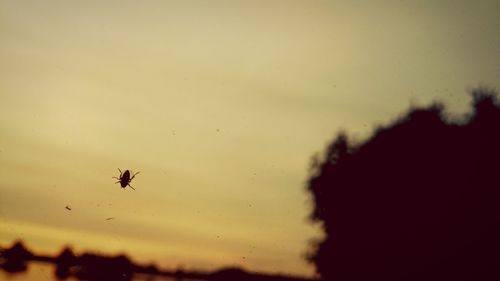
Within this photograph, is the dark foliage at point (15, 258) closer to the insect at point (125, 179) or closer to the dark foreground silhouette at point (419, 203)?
the insect at point (125, 179)

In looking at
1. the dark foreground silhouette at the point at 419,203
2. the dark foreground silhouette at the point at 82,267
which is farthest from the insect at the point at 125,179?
the dark foreground silhouette at the point at 419,203

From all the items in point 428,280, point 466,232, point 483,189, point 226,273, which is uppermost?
point 483,189

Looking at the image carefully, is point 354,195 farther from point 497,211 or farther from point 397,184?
point 497,211

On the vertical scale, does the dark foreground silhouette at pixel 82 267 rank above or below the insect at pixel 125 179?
below

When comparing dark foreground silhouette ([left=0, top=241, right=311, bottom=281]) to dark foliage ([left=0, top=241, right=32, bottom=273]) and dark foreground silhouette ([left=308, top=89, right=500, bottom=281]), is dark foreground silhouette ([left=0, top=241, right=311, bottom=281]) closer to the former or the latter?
dark foliage ([left=0, top=241, right=32, bottom=273])

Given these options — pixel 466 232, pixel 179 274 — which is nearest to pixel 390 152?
pixel 466 232

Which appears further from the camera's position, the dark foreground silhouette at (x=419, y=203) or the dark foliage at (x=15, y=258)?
the dark foreground silhouette at (x=419, y=203)

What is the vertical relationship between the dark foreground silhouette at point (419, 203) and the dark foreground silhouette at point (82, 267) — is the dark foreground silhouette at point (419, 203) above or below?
above

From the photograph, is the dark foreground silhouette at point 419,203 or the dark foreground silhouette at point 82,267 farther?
the dark foreground silhouette at point 419,203

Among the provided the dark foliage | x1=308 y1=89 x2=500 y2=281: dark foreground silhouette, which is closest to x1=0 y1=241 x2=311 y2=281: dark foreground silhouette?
the dark foliage

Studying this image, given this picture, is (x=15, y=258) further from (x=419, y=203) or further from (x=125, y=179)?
(x=419, y=203)
